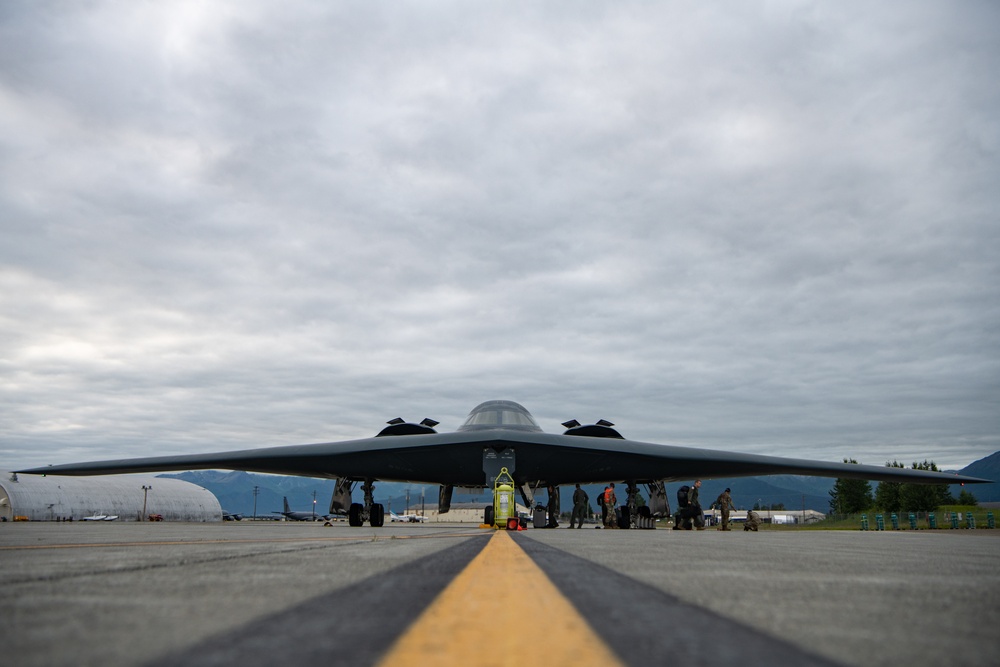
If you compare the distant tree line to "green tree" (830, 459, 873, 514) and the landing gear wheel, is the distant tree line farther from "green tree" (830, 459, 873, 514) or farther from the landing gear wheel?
the landing gear wheel

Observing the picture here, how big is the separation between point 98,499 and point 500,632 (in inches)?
2986

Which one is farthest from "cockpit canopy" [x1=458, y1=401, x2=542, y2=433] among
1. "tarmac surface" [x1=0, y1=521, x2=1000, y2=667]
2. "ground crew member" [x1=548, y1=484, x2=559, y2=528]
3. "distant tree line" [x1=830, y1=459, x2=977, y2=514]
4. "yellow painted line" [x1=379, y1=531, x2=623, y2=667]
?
"distant tree line" [x1=830, y1=459, x2=977, y2=514]

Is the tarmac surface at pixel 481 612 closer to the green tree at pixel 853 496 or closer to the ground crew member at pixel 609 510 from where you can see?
the ground crew member at pixel 609 510

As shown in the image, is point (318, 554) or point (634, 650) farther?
point (318, 554)

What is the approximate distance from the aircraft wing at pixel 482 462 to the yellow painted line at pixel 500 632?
52.5ft

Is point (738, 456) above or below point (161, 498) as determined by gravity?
above

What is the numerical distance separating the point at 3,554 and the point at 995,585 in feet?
24.6

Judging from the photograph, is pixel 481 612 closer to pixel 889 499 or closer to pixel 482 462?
pixel 482 462

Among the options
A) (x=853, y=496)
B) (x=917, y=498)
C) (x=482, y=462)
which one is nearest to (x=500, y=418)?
(x=482, y=462)

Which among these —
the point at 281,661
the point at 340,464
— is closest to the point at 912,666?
the point at 281,661

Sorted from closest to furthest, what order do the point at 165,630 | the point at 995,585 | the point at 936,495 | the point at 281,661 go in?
the point at 281,661
the point at 165,630
the point at 995,585
the point at 936,495

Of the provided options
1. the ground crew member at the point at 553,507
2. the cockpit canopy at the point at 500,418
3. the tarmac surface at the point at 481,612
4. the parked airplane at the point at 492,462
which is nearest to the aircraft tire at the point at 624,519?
the parked airplane at the point at 492,462

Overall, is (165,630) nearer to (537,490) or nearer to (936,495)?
(537,490)

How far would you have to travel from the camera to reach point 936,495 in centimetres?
10900
